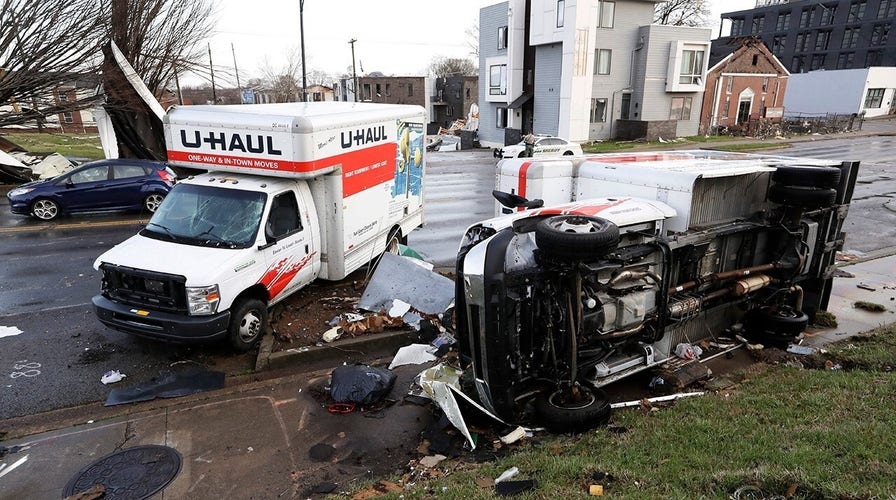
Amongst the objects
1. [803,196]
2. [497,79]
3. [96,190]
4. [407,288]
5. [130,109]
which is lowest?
[407,288]

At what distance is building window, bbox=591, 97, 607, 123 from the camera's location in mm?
39031

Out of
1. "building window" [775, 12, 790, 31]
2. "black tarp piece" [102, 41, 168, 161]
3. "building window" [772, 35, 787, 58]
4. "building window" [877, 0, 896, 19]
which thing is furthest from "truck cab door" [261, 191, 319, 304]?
"building window" [775, 12, 790, 31]

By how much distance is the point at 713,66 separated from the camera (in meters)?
43.8

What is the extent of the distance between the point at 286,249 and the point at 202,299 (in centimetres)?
153

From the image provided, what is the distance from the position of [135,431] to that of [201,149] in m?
4.16

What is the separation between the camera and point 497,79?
40.0 metres

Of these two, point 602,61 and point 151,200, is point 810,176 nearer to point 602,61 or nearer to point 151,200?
point 151,200

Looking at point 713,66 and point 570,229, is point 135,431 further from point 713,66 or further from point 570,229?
point 713,66

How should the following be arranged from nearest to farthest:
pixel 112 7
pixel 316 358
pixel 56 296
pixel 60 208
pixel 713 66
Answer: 1. pixel 316 358
2. pixel 56 296
3. pixel 60 208
4. pixel 112 7
5. pixel 713 66

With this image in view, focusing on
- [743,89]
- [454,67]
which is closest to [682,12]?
[743,89]

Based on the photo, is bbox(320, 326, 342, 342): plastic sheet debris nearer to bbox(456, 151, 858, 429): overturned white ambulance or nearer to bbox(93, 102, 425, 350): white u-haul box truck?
bbox(93, 102, 425, 350): white u-haul box truck

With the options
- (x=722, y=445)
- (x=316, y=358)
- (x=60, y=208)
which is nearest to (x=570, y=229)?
(x=722, y=445)

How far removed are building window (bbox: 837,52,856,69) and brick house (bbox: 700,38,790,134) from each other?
1451 inches

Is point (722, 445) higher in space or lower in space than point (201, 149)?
lower
